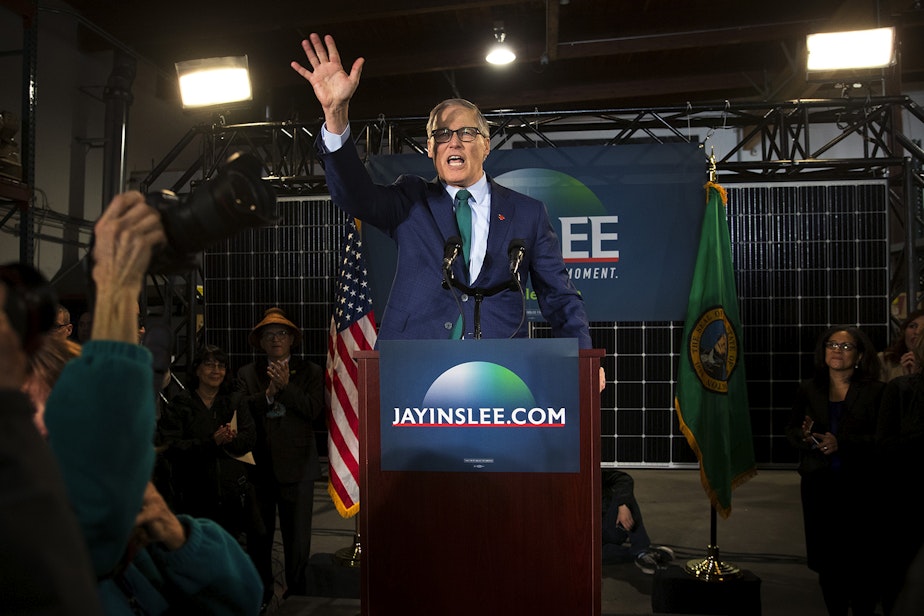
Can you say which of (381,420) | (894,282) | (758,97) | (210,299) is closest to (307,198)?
(210,299)

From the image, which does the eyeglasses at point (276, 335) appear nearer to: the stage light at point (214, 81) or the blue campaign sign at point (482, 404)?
the blue campaign sign at point (482, 404)

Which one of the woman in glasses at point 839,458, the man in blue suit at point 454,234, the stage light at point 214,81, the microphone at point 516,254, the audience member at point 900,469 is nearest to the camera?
the microphone at point 516,254

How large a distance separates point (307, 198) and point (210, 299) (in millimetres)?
1290

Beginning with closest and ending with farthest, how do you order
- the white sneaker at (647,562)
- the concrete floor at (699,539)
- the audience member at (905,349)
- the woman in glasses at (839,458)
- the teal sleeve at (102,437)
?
the teal sleeve at (102,437)
the woman in glasses at (839,458)
the concrete floor at (699,539)
the audience member at (905,349)
the white sneaker at (647,562)

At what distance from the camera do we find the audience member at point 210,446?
347cm

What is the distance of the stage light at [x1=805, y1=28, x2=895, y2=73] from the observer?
576 centimetres

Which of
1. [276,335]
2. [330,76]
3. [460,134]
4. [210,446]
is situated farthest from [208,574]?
[276,335]

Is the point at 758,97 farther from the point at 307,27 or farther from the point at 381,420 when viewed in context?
the point at 381,420

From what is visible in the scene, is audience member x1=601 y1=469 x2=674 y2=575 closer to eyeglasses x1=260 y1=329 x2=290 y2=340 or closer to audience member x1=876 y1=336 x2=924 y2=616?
audience member x1=876 y1=336 x2=924 y2=616

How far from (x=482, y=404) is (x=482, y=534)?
1.13 feet

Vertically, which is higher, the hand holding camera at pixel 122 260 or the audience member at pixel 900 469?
the hand holding camera at pixel 122 260

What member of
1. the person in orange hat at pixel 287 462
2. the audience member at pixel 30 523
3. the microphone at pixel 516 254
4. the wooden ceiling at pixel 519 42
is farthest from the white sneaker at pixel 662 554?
the wooden ceiling at pixel 519 42

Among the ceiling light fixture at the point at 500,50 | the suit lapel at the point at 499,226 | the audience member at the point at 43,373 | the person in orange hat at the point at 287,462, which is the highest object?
the ceiling light fixture at the point at 500,50

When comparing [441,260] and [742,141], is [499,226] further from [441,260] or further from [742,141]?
[742,141]
